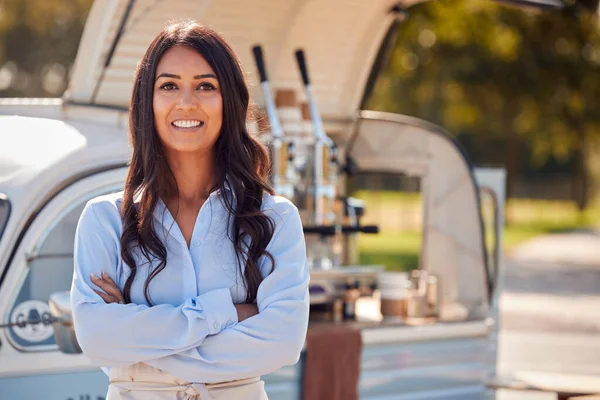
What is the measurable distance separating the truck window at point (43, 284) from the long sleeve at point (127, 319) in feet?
6.12

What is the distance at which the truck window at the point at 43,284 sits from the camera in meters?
4.57

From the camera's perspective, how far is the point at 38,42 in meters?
33.9

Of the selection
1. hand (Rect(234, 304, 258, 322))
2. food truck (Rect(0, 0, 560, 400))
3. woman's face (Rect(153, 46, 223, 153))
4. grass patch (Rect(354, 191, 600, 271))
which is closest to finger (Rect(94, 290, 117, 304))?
hand (Rect(234, 304, 258, 322))

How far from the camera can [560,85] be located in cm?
2755

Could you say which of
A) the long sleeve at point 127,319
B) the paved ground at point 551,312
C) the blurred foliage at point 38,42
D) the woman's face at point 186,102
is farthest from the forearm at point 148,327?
the blurred foliage at point 38,42

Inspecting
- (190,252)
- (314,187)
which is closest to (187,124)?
(190,252)

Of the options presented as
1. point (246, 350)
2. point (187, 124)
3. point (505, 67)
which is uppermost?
point (505, 67)


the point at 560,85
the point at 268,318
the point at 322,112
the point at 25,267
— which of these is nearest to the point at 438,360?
the point at 322,112

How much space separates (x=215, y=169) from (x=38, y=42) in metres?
32.3

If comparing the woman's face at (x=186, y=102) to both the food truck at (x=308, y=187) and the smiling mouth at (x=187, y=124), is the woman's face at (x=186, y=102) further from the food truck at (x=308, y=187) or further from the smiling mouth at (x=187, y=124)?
the food truck at (x=308, y=187)

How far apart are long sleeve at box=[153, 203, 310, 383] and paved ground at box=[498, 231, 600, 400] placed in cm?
670

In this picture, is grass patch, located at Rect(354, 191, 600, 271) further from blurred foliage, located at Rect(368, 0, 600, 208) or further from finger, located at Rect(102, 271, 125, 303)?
finger, located at Rect(102, 271, 125, 303)

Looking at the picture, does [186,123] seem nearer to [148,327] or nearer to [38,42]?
[148,327]

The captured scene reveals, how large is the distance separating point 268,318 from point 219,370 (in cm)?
19
